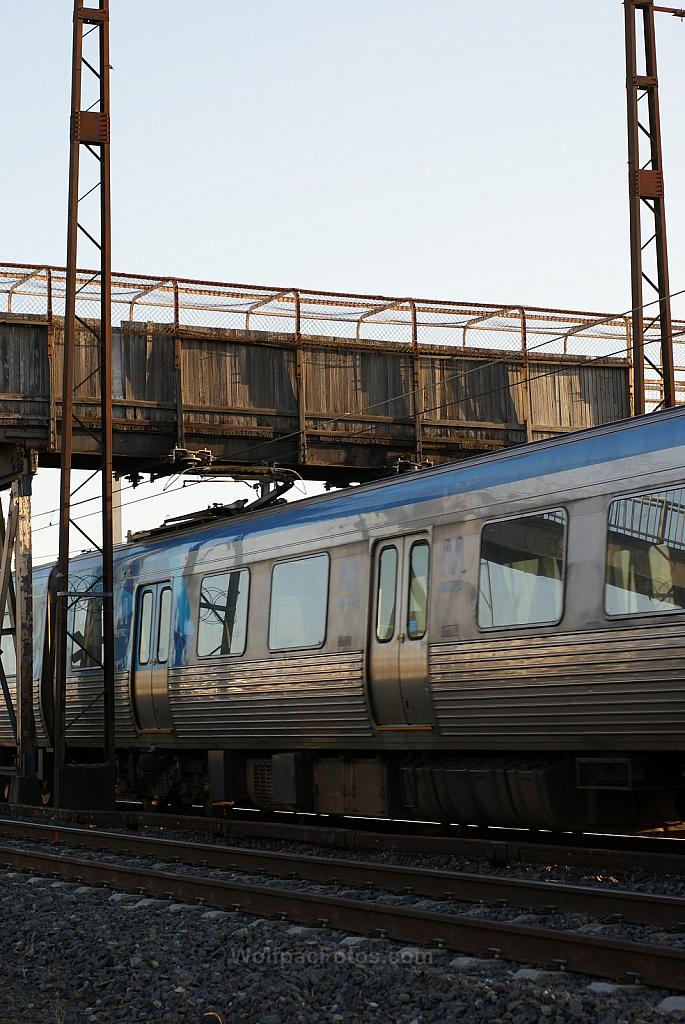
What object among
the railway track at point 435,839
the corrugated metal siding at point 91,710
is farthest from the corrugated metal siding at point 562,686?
the corrugated metal siding at point 91,710

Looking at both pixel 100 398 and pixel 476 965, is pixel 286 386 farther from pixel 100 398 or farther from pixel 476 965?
pixel 476 965

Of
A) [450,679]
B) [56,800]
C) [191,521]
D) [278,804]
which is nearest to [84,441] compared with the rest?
[191,521]

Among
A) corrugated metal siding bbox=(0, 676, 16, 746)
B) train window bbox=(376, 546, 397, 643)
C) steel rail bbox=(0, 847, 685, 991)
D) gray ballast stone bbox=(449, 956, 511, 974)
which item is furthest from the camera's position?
corrugated metal siding bbox=(0, 676, 16, 746)

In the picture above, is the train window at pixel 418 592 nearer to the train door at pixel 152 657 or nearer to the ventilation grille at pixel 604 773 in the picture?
the ventilation grille at pixel 604 773

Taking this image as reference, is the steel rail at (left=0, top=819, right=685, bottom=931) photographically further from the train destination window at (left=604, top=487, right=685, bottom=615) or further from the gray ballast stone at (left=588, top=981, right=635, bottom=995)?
the train destination window at (left=604, top=487, right=685, bottom=615)

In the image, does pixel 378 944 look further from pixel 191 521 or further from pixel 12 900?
pixel 191 521

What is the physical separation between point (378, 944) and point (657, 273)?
1386cm

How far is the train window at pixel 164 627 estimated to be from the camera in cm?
1711

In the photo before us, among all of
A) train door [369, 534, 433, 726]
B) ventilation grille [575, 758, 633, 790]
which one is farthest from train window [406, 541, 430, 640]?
ventilation grille [575, 758, 633, 790]

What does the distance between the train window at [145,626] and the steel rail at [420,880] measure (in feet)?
10.3

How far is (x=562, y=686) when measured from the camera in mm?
11188

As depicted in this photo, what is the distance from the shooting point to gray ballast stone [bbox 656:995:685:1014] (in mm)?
6250

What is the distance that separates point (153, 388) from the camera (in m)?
21.5

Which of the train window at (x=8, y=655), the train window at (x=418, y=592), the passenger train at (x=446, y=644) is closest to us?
the passenger train at (x=446, y=644)
